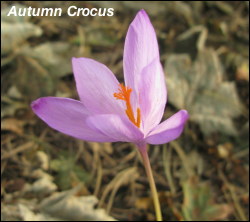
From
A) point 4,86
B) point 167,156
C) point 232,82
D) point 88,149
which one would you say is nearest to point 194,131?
point 167,156

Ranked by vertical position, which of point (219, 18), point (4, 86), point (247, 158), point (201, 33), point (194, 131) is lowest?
point (247, 158)

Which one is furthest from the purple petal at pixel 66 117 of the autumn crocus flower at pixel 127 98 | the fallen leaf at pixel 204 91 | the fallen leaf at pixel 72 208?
the fallen leaf at pixel 204 91

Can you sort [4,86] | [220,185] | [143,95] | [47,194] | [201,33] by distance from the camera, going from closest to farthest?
1. [143,95]
2. [47,194]
3. [220,185]
4. [4,86]
5. [201,33]

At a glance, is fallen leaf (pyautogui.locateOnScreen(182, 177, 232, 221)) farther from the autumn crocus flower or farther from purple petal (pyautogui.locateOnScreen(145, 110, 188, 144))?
purple petal (pyautogui.locateOnScreen(145, 110, 188, 144))

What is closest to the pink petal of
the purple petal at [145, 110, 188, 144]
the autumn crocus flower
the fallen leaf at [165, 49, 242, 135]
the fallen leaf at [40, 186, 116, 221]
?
the autumn crocus flower

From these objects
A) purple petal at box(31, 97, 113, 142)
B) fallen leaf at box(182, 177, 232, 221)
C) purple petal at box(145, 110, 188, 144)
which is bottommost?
fallen leaf at box(182, 177, 232, 221)

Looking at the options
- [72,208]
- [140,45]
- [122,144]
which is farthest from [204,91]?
[140,45]

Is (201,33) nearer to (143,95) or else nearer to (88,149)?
(88,149)

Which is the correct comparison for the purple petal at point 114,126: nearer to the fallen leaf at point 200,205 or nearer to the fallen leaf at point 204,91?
the fallen leaf at point 200,205
